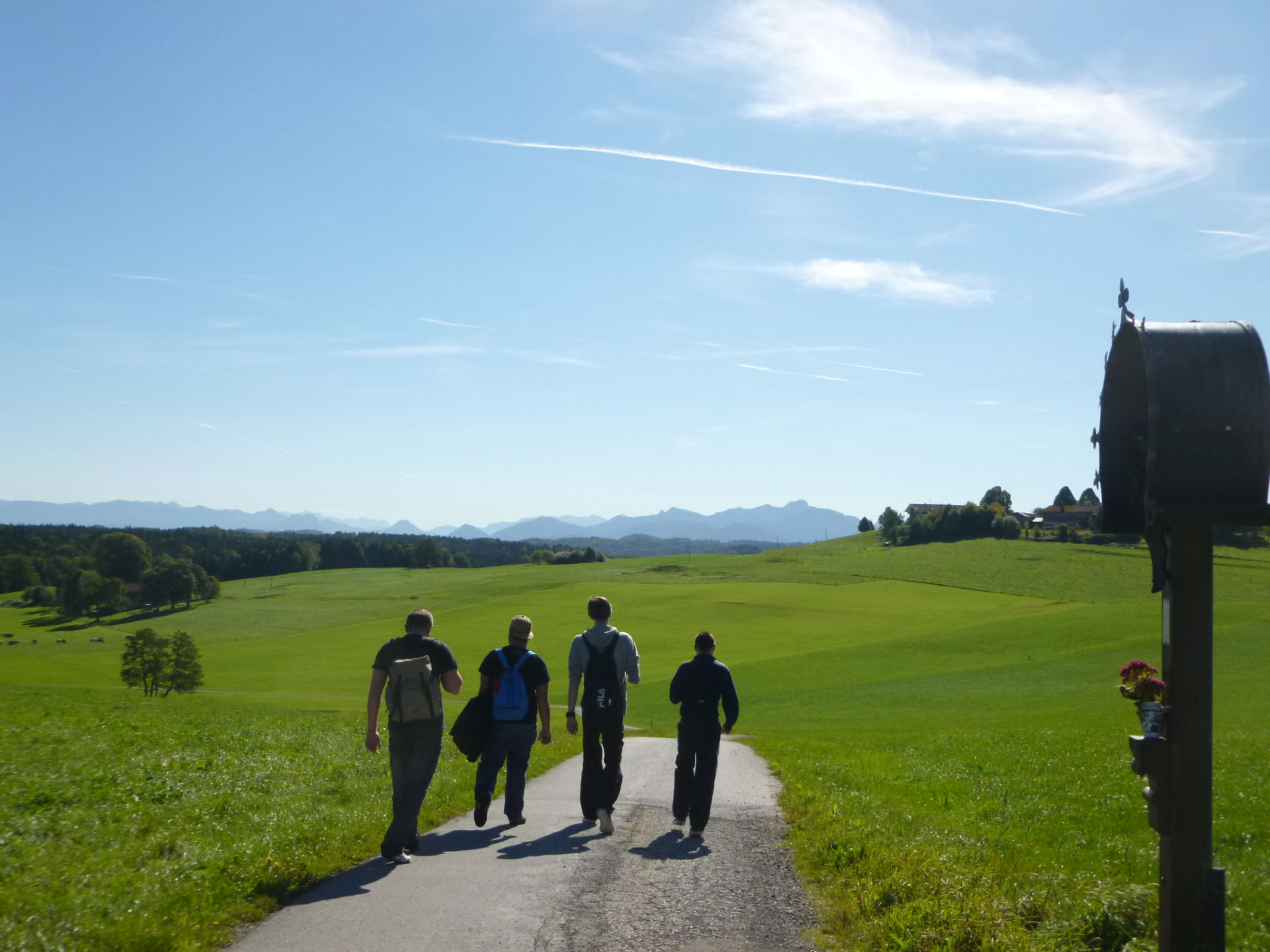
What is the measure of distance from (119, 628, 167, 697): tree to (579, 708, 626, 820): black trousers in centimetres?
5832

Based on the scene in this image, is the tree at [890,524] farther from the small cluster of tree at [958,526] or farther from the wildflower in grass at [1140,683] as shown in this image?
the wildflower in grass at [1140,683]

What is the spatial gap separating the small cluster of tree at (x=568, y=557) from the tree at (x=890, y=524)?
50937 millimetres

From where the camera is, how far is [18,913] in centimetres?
602

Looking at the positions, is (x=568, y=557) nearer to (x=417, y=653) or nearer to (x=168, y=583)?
(x=168, y=583)

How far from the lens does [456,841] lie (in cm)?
929

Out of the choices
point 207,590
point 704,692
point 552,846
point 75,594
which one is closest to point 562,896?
point 552,846

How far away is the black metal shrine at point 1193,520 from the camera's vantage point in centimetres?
447

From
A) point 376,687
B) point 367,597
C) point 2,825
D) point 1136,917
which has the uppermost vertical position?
point 376,687

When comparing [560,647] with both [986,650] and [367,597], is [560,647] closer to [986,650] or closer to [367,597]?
[986,650]

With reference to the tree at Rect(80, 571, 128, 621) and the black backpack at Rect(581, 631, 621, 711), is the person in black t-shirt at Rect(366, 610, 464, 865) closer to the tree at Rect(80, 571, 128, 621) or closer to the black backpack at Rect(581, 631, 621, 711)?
the black backpack at Rect(581, 631, 621, 711)

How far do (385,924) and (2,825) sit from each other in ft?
16.7

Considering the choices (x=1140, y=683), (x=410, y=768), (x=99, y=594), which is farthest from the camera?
(x=99, y=594)

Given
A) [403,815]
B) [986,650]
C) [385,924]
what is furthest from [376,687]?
[986,650]

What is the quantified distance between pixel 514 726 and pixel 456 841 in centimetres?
129
